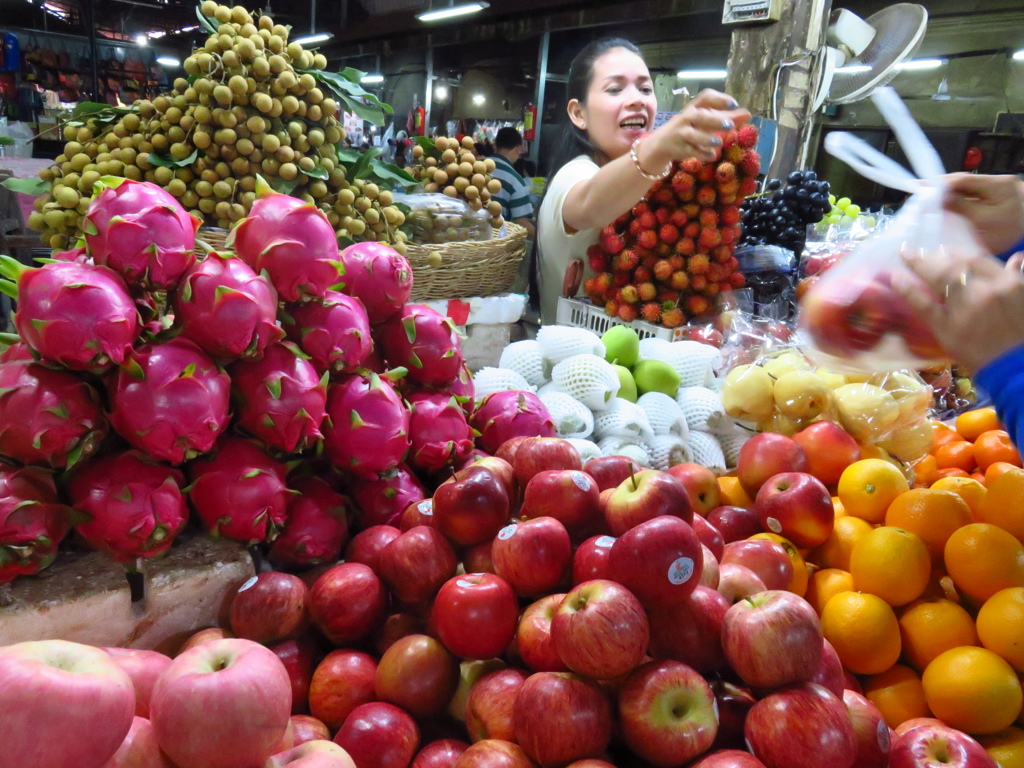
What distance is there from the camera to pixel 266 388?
40.9 inches

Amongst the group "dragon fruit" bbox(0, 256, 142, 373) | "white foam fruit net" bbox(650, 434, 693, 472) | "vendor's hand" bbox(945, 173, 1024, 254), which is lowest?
"white foam fruit net" bbox(650, 434, 693, 472)

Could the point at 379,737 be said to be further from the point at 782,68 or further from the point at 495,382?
the point at 782,68

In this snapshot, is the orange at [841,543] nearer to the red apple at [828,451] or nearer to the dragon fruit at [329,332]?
the red apple at [828,451]

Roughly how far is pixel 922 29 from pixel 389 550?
4.87 metres

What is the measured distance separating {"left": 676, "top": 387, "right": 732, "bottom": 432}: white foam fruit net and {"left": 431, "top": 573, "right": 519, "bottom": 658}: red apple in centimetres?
114

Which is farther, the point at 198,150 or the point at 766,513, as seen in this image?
the point at 198,150

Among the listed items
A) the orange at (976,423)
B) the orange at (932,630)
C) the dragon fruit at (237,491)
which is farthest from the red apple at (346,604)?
the orange at (976,423)

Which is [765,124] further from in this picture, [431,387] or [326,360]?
[326,360]

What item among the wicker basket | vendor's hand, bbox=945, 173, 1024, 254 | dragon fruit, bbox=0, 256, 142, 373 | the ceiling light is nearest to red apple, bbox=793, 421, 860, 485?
vendor's hand, bbox=945, 173, 1024, 254

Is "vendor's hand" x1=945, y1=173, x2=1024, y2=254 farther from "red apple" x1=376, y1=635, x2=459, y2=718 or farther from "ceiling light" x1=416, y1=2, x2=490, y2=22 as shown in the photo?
"ceiling light" x1=416, y1=2, x2=490, y2=22

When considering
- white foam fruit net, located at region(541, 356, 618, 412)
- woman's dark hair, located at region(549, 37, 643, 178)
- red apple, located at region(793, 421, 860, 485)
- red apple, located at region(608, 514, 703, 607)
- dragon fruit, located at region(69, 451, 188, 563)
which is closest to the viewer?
red apple, located at region(608, 514, 703, 607)

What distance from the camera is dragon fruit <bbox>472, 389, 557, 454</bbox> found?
1.47 metres

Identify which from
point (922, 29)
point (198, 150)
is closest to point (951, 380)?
point (198, 150)

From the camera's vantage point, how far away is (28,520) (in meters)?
0.91
